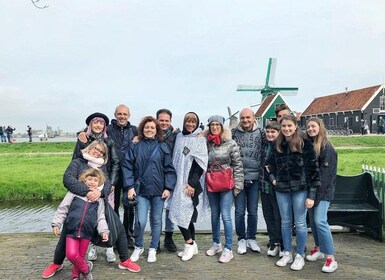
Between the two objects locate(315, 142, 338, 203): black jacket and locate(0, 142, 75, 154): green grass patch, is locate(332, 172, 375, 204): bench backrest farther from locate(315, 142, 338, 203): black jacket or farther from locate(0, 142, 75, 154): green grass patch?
locate(0, 142, 75, 154): green grass patch

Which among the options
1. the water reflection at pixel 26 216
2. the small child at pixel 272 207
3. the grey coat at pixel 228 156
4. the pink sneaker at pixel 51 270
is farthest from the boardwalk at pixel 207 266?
the water reflection at pixel 26 216

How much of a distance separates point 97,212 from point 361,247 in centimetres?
383

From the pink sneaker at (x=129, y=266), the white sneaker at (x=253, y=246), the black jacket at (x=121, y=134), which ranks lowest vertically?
the white sneaker at (x=253, y=246)

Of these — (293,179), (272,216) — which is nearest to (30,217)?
(272,216)

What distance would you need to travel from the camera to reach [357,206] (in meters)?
6.15

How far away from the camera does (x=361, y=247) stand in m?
5.65

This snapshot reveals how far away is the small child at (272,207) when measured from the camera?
513 centimetres

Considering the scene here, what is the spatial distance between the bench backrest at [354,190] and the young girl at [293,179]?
1688mm

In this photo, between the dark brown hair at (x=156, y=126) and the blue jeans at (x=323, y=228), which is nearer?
the blue jeans at (x=323, y=228)

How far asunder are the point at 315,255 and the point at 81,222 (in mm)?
3028

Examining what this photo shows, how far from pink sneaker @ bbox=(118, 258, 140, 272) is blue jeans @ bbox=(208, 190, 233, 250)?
120cm

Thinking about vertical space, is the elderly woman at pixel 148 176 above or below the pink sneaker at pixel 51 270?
above

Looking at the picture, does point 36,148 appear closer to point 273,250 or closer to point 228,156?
point 228,156

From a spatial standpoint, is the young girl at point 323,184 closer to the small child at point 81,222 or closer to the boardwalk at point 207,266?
the boardwalk at point 207,266
